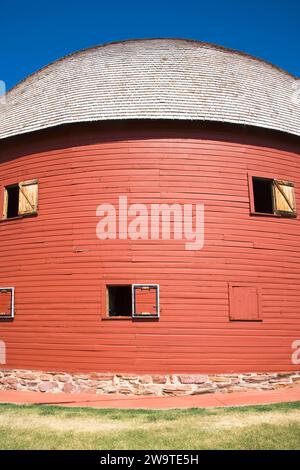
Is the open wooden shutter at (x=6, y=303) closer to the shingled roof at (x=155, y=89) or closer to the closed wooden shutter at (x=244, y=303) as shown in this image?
the shingled roof at (x=155, y=89)

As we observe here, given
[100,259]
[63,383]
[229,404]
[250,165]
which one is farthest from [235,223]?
[63,383]

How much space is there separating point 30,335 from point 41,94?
271 inches

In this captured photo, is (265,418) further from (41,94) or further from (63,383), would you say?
(41,94)

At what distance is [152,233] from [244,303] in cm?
274

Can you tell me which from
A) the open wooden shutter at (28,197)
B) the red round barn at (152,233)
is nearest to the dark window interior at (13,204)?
the red round barn at (152,233)

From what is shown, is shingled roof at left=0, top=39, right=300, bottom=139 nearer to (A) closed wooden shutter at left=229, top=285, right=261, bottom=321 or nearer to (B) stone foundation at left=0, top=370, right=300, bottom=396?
A: (A) closed wooden shutter at left=229, top=285, right=261, bottom=321

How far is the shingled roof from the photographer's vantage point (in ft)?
37.1

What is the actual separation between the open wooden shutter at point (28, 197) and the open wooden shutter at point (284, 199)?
6.19 metres

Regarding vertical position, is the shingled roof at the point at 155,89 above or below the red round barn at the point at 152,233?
above

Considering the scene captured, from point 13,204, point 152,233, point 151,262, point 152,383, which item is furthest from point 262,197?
point 13,204

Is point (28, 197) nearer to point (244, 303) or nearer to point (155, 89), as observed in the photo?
point (155, 89)

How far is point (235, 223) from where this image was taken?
10945 mm

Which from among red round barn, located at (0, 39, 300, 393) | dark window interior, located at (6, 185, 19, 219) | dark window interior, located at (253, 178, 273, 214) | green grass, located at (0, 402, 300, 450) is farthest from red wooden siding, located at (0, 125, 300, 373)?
dark window interior, located at (6, 185, 19, 219)

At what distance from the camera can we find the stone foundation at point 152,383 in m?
9.88
